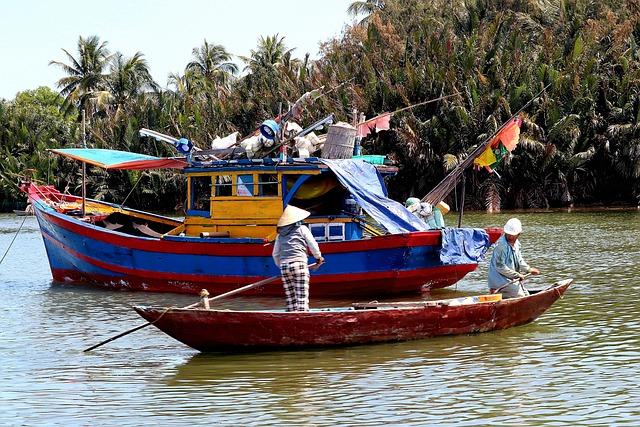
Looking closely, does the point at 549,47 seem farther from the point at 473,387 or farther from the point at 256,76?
the point at 473,387

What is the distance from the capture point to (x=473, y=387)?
9.88 metres

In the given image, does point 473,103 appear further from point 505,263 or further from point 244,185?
point 505,263

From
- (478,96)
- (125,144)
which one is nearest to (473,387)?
(478,96)

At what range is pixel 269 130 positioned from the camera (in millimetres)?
16469

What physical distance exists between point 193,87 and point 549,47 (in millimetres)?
22927

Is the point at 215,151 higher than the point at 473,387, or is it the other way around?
the point at 215,151

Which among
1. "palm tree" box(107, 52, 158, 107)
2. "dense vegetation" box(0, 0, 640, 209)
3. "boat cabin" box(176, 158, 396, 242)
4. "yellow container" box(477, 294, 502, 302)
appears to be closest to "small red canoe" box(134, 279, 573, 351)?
"yellow container" box(477, 294, 502, 302)

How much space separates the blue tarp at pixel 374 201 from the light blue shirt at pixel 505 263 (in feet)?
9.91

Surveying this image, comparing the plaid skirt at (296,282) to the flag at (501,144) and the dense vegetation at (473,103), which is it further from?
the dense vegetation at (473,103)

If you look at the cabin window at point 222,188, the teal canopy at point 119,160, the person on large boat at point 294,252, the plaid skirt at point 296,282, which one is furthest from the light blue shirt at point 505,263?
the teal canopy at point 119,160

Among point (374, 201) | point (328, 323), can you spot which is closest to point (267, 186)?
point (374, 201)

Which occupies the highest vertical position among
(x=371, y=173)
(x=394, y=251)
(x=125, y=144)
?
(x=125, y=144)

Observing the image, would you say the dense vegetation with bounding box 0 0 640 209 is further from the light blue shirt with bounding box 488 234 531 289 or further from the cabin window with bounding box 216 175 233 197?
the light blue shirt with bounding box 488 234 531 289

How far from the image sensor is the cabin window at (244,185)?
16.6m
